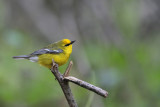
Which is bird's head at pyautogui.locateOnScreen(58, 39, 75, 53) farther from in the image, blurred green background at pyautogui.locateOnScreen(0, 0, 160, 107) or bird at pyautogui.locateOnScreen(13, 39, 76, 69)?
blurred green background at pyautogui.locateOnScreen(0, 0, 160, 107)

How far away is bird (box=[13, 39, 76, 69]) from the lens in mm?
4004

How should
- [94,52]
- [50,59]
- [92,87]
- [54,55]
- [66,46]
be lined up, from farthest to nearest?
[94,52], [66,46], [54,55], [50,59], [92,87]

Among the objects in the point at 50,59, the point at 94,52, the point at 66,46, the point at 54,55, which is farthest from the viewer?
the point at 94,52

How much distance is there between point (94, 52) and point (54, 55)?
2.28m

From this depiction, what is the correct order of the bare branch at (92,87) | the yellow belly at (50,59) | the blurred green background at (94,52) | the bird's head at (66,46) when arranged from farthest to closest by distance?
the blurred green background at (94,52) → the bird's head at (66,46) → the yellow belly at (50,59) → the bare branch at (92,87)

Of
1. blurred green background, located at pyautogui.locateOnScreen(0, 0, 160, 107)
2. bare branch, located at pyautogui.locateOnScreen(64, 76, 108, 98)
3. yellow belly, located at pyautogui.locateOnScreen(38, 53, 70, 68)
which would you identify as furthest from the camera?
blurred green background, located at pyautogui.locateOnScreen(0, 0, 160, 107)

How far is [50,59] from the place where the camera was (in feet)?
13.2

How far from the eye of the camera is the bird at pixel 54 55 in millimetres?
4004

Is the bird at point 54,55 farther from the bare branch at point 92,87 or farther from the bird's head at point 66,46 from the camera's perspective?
the bare branch at point 92,87

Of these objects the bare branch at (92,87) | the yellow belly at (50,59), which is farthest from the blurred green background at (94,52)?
the bare branch at (92,87)

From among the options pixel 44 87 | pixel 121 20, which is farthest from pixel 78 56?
pixel 121 20

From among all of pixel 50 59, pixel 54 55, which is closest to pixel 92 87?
pixel 50 59

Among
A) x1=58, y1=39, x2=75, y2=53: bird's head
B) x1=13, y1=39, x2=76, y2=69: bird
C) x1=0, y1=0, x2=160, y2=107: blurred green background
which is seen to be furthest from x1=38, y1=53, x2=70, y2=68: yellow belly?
x1=0, y1=0, x2=160, y2=107: blurred green background

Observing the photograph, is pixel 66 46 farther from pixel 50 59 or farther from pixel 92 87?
pixel 92 87
